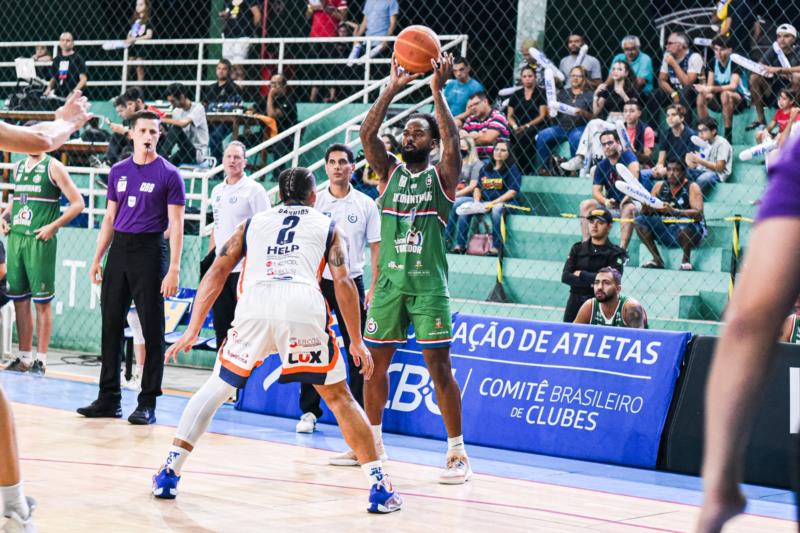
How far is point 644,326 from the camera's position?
7.81 m

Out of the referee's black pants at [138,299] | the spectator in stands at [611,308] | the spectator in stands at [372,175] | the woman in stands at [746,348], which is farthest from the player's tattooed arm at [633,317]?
the woman in stands at [746,348]

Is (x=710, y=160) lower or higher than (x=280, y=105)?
lower

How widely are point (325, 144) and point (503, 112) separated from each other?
115 inches

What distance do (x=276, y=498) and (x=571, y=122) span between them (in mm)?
7746

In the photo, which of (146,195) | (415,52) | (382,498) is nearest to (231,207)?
(146,195)

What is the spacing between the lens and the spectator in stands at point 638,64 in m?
12.4

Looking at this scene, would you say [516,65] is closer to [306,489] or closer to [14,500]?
[306,489]

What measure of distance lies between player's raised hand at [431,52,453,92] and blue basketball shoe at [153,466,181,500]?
2.66 meters

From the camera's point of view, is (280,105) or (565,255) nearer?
(565,255)

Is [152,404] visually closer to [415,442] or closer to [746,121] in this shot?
[415,442]

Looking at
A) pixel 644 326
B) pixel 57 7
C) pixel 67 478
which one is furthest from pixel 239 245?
pixel 57 7

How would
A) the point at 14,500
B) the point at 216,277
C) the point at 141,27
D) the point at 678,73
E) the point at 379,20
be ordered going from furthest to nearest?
the point at 141,27 → the point at 379,20 → the point at 678,73 → the point at 216,277 → the point at 14,500

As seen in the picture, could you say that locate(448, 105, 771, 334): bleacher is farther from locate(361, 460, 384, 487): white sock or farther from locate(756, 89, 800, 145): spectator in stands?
locate(361, 460, 384, 487): white sock

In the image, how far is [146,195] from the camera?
25.9 feet
